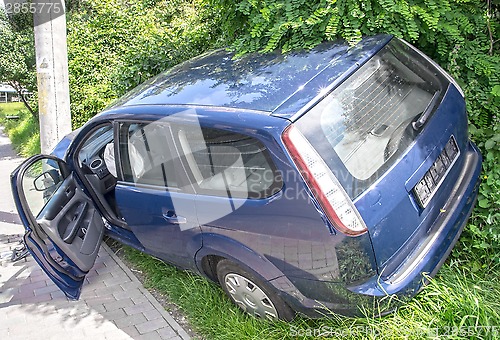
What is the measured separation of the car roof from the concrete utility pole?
5.51ft

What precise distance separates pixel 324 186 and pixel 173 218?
49.4 inches

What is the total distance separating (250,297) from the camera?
111 inches

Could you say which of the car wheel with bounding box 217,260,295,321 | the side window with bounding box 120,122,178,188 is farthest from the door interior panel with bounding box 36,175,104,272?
the car wheel with bounding box 217,260,295,321

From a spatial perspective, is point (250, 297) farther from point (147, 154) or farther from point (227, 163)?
point (147, 154)

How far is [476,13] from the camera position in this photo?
130 inches

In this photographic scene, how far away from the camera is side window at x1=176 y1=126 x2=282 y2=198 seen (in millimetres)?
2406

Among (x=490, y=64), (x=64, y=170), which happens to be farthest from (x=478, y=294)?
(x=64, y=170)

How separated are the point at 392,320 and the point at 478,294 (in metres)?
0.58

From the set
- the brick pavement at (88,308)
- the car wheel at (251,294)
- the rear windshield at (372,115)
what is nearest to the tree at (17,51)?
the brick pavement at (88,308)

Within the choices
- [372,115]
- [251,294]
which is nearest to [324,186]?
[372,115]

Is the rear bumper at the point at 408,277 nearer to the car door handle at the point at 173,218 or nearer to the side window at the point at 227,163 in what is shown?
the side window at the point at 227,163

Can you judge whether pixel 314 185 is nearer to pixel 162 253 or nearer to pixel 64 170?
pixel 162 253

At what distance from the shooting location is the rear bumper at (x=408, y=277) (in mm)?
2268

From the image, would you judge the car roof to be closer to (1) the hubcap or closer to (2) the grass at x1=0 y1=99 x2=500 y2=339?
(1) the hubcap
